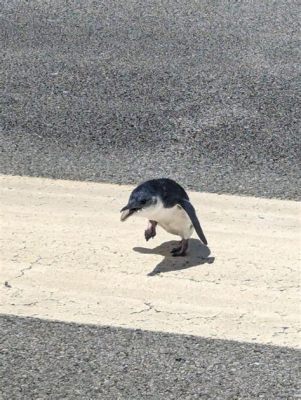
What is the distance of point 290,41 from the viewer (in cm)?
974

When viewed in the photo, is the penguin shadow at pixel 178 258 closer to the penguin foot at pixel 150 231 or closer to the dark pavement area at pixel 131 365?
the penguin foot at pixel 150 231

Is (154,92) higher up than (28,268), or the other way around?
(154,92)

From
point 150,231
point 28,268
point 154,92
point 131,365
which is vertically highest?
point 154,92

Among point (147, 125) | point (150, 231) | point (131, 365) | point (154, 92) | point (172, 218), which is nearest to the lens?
point (131, 365)

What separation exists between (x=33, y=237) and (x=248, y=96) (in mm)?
2625

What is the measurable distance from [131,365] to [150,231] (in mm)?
1328

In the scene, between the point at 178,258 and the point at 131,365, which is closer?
the point at 131,365

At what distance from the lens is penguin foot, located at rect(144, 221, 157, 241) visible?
662 centimetres

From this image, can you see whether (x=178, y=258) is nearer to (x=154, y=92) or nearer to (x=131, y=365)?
(x=131, y=365)

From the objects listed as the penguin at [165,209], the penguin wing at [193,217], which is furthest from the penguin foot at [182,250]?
the penguin wing at [193,217]

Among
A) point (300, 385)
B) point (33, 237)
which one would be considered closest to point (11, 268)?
point (33, 237)

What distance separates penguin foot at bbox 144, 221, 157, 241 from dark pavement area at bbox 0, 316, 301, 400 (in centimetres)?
97

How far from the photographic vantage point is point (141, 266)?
6457 millimetres

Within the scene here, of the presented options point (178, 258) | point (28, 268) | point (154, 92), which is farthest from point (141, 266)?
point (154, 92)
